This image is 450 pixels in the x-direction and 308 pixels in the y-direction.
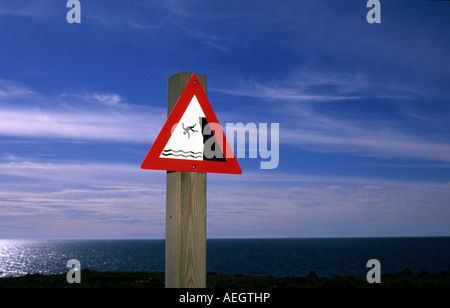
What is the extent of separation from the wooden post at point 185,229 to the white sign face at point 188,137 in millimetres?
206

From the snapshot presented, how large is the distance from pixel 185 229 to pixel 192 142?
3.05 feet

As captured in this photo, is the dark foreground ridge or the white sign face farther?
the dark foreground ridge

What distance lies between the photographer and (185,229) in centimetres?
418

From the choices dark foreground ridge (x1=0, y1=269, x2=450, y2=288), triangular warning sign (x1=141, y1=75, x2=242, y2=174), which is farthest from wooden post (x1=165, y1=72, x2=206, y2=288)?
dark foreground ridge (x1=0, y1=269, x2=450, y2=288)

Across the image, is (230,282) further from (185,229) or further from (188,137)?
(188,137)

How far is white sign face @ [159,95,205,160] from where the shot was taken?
4246 millimetres

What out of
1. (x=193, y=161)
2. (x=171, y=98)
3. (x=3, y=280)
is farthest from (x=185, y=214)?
(x=3, y=280)

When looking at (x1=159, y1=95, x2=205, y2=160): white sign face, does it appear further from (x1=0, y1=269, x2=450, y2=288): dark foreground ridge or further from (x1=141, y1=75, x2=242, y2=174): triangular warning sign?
(x1=0, y1=269, x2=450, y2=288): dark foreground ridge

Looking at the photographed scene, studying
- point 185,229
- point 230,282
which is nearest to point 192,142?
point 185,229

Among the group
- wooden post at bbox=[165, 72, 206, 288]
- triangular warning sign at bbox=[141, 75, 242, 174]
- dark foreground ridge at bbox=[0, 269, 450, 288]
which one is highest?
triangular warning sign at bbox=[141, 75, 242, 174]
